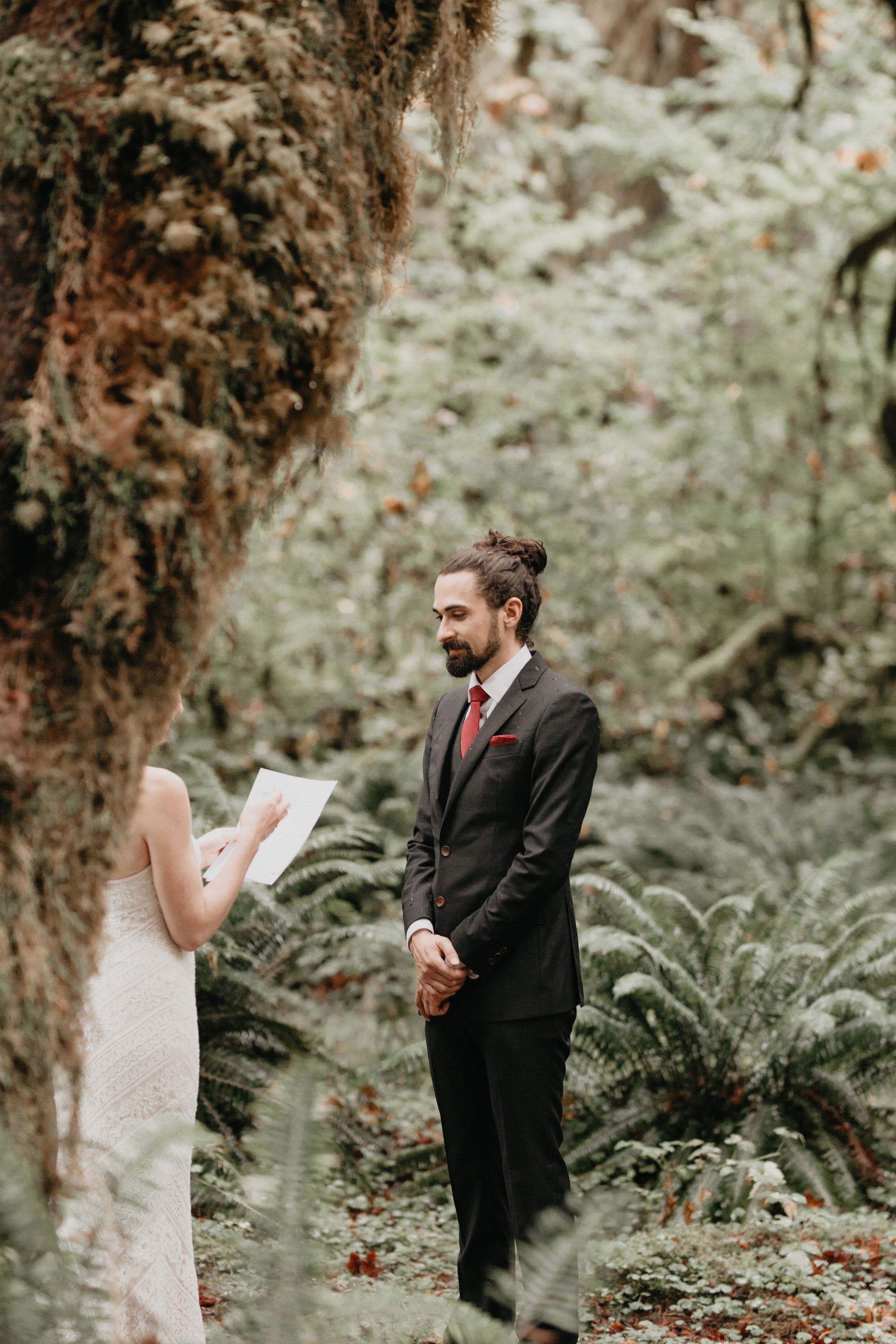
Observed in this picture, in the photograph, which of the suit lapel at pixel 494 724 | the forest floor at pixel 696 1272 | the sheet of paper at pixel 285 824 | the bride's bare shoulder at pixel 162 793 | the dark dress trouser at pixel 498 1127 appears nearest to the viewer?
the bride's bare shoulder at pixel 162 793

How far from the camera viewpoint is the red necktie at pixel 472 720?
10.6ft

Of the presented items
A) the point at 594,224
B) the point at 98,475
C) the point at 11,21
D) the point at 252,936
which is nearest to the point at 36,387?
the point at 98,475

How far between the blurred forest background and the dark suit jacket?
1476 millimetres

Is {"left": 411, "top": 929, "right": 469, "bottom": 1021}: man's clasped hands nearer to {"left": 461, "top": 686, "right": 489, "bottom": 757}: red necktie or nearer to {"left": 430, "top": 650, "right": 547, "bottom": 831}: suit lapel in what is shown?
Result: {"left": 430, "top": 650, "right": 547, "bottom": 831}: suit lapel

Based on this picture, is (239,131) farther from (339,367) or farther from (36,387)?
(36,387)

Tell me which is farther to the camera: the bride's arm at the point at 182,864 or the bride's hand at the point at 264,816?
the bride's hand at the point at 264,816

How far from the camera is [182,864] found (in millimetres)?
2535

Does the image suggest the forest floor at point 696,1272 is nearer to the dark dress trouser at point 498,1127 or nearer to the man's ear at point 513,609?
the dark dress trouser at point 498,1127

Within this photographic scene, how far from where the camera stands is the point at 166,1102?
2643 mm

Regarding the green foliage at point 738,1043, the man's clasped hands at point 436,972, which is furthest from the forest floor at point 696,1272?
the man's clasped hands at point 436,972

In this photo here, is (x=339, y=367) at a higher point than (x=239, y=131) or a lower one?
lower

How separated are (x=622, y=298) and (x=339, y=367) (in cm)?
1044

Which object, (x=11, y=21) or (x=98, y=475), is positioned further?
(x=11, y=21)

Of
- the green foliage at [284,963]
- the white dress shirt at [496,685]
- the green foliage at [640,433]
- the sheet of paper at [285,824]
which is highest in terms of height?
the green foliage at [640,433]
